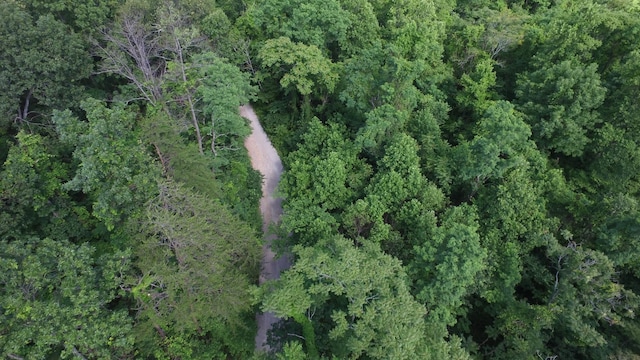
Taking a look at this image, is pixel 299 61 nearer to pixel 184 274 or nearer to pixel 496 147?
pixel 496 147

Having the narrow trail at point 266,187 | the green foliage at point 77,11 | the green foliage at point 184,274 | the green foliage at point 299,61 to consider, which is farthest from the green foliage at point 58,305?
the green foliage at point 299,61

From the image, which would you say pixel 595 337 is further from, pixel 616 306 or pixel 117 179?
pixel 117 179

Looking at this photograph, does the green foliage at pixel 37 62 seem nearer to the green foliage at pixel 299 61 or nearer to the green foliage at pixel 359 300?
the green foliage at pixel 299 61

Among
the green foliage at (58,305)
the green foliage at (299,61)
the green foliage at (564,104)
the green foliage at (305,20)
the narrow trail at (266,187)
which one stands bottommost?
the narrow trail at (266,187)

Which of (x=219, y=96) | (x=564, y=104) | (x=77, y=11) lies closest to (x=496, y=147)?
(x=564, y=104)

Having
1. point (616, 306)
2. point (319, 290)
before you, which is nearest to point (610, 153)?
point (616, 306)
